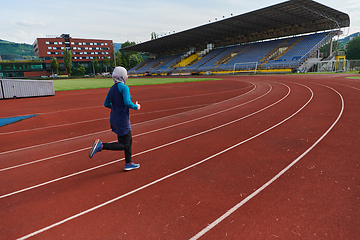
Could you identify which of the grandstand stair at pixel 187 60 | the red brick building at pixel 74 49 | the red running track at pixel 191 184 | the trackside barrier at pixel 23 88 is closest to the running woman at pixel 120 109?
the red running track at pixel 191 184

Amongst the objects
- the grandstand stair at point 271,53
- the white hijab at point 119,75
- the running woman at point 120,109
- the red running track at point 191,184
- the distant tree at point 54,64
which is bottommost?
the red running track at point 191,184

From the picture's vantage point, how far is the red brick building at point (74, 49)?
9662 cm

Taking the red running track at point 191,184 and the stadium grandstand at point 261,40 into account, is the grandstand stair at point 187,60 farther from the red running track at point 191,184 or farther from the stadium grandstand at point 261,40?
the red running track at point 191,184

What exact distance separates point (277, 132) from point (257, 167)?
2.78m

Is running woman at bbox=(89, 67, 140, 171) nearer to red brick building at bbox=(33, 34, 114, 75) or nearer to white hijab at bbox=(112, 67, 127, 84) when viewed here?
white hijab at bbox=(112, 67, 127, 84)

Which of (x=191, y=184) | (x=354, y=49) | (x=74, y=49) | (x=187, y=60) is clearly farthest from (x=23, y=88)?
(x=74, y=49)

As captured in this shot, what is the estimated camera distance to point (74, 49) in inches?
4146

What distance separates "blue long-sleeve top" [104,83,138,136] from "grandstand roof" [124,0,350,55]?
36.6 m

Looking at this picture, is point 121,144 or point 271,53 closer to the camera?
point 121,144

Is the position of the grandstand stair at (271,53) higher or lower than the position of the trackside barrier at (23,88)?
higher

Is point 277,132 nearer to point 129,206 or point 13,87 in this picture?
point 129,206

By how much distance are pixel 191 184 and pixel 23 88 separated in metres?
19.8

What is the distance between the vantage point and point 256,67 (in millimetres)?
41562

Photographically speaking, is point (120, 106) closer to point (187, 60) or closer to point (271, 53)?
point (271, 53)
